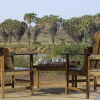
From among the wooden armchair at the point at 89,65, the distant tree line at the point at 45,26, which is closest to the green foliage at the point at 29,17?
the distant tree line at the point at 45,26

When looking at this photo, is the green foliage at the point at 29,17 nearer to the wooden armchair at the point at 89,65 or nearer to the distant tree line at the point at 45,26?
the distant tree line at the point at 45,26


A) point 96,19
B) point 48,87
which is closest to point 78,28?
point 96,19

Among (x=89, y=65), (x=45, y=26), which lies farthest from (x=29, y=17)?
(x=89, y=65)

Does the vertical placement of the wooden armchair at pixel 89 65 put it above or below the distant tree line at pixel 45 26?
below

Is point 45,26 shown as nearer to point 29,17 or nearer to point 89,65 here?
point 29,17

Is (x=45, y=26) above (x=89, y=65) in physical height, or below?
above

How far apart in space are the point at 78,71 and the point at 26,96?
3.93 feet

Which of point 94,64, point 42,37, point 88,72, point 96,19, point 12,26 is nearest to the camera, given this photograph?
point 88,72

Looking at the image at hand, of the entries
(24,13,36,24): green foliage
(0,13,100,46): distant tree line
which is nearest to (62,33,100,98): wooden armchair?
(0,13,100,46): distant tree line

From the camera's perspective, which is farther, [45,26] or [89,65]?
[45,26]

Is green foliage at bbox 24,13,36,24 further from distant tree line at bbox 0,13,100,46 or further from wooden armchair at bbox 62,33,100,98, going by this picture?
wooden armchair at bbox 62,33,100,98

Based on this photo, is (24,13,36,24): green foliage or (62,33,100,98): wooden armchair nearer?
(62,33,100,98): wooden armchair

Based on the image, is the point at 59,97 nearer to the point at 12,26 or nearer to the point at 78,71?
the point at 78,71

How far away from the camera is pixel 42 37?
84.6 metres
